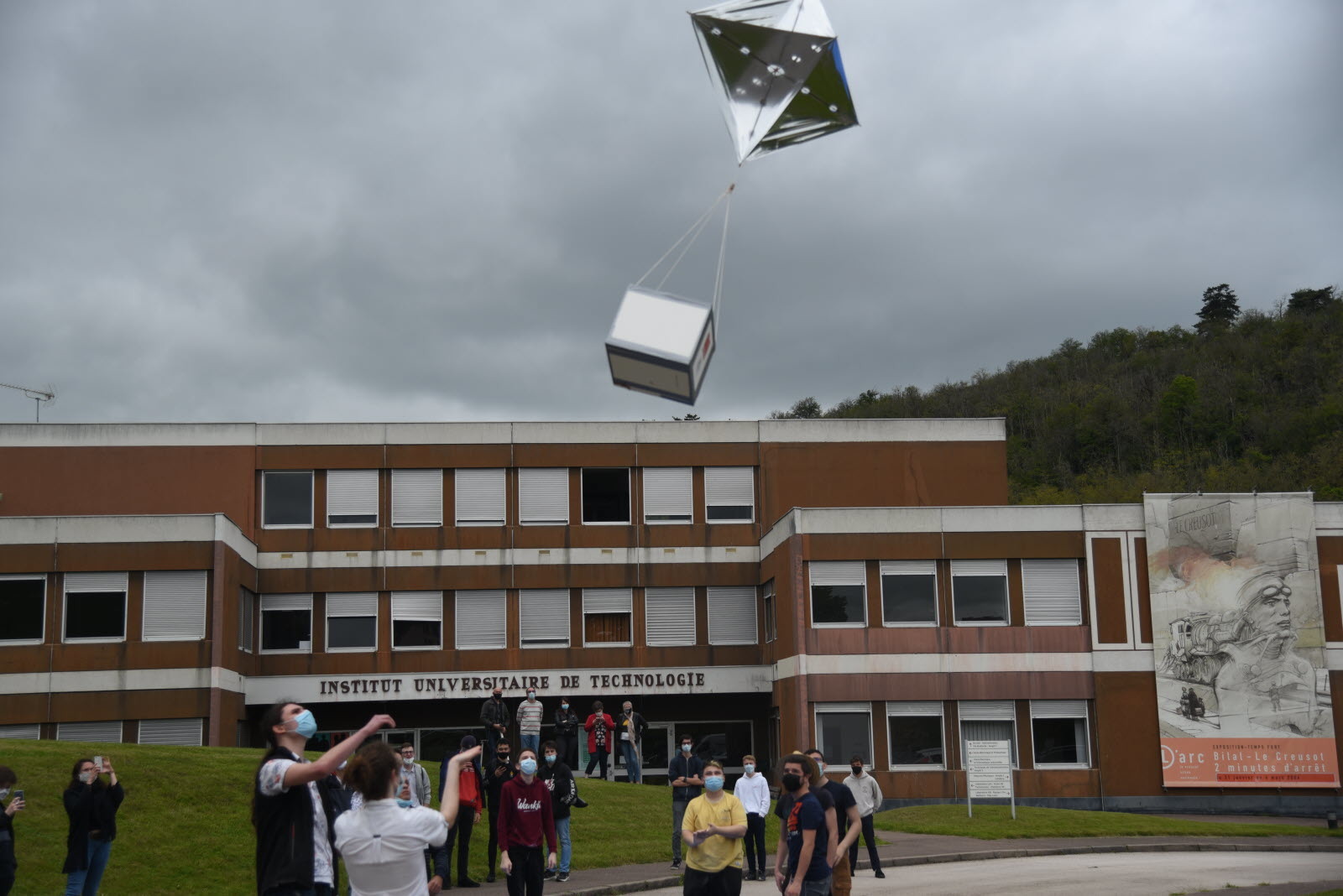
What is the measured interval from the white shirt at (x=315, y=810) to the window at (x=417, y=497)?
35.5 metres

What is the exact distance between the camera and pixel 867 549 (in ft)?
126

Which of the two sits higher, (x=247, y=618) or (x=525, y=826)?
(x=247, y=618)

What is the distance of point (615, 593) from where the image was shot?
43094 millimetres

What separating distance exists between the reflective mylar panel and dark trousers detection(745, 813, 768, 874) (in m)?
10.8

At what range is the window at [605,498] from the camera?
4356 centimetres

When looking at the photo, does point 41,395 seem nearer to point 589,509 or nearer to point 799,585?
point 589,509

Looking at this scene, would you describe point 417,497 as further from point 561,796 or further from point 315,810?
point 315,810

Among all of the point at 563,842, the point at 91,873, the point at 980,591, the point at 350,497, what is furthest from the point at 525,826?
the point at 350,497

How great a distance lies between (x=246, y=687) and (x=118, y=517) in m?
6.38

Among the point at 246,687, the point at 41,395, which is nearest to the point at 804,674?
the point at 246,687

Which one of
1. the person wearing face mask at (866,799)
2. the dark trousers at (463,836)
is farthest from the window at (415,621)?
the person wearing face mask at (866,799)

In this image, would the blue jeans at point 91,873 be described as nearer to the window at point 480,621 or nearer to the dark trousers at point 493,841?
the dark trousers at point 493,841

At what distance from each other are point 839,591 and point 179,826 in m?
20.8

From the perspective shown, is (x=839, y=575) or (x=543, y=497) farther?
(x=543, y=497)
